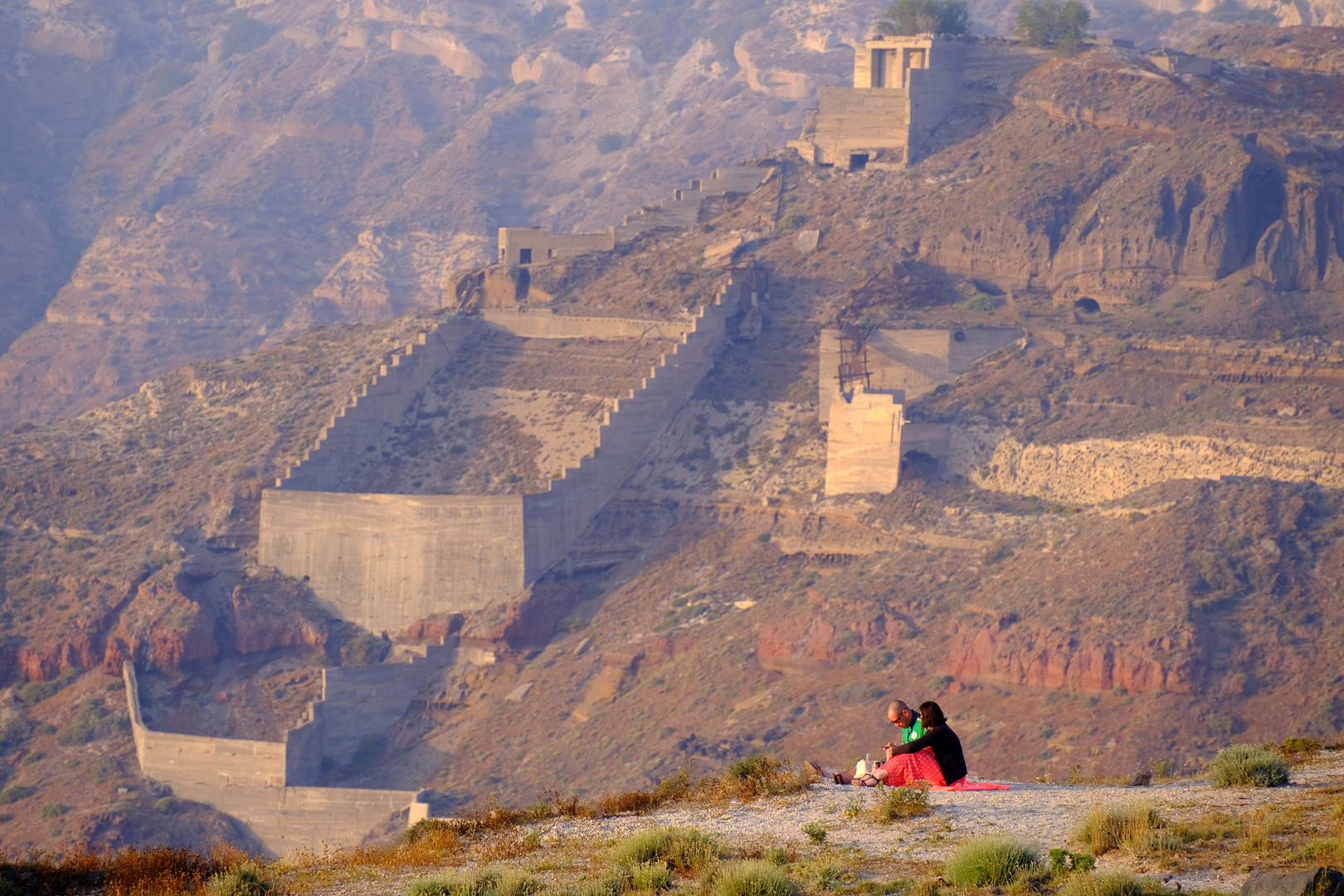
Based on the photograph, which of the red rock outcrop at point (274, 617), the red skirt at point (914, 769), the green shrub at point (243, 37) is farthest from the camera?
the green shrub at point (243, 37)

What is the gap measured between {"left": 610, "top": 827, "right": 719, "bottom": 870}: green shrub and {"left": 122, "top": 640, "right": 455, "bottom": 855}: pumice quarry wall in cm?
2994

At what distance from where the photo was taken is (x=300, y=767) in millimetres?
49094

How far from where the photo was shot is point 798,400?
56.5 m

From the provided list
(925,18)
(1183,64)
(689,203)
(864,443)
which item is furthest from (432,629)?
(925,18)

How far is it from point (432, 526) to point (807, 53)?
79329mm

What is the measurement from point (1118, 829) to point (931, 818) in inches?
80.0

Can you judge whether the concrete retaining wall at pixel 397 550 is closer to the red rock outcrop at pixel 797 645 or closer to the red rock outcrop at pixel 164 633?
the red rock outcrop at pixel 164 633

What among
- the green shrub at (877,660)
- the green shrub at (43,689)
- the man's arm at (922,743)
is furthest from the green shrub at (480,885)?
the green shrub at (43,689)

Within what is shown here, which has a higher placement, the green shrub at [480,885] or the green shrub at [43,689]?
the green shrub at [480,885]

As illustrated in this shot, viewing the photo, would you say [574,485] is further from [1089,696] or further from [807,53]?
[807,53]

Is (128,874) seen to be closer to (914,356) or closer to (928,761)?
(928,761)

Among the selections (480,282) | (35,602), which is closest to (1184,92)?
(480,282)

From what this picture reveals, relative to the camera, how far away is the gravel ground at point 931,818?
16.6 metres

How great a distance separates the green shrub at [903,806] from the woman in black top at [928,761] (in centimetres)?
30
